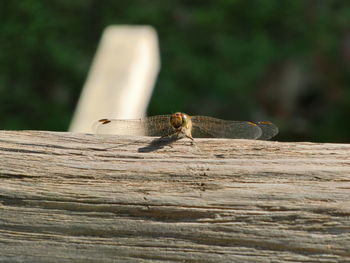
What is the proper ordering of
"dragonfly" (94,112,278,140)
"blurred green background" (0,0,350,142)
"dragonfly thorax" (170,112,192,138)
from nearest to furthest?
"dragonfly thorax" (170,112,192,138), "dragonfly" (94,112,278,140), "blurred green background" (0,0,350,142)

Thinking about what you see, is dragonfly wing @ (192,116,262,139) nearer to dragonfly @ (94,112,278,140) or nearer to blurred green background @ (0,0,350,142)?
dragonfly @ (94,112,278,140)

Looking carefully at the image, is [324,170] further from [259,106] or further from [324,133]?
[259,106]

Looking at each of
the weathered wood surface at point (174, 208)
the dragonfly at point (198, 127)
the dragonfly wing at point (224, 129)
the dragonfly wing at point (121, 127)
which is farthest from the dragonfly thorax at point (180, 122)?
the weathered wood surface at point (174, 208)

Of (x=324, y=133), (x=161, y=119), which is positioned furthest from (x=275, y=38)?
(x=161, y=119)

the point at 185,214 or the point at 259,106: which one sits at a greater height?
the point at 259,106

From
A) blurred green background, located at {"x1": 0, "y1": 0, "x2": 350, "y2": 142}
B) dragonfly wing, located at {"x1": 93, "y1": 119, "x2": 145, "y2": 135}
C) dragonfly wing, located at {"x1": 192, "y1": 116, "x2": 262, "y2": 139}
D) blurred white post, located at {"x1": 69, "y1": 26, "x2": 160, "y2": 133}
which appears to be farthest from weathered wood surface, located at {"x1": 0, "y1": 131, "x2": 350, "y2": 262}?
blurred green background, located at {"x1": 0, "y1": 0, "x2": 350, "y2": 142}

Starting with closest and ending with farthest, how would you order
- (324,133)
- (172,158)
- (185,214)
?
(185,214) < (172,158) < (324,133)

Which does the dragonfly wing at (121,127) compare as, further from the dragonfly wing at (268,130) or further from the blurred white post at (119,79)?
the blurred white post at (119,79)

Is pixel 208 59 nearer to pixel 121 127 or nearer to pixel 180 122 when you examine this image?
pixel 121 127
